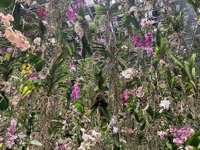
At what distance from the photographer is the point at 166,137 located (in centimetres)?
267

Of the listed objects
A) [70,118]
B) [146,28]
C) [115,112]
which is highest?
[146,28]

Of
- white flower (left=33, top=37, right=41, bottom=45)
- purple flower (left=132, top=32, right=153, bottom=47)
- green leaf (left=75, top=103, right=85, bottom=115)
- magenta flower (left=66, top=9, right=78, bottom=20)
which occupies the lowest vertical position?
green leaf (left=75, top=103, right=85, bottom=115)

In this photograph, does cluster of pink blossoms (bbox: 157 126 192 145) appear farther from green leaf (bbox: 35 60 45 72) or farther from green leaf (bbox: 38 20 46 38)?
green leaf (bbox: 38 20 46 38)

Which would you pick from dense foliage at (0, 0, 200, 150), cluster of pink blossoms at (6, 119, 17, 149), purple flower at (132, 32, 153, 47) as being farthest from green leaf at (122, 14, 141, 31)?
cluster of pink blossoms at (6, 119, 17, 149)

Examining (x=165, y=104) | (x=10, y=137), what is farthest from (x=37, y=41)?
(x=165, y=104)

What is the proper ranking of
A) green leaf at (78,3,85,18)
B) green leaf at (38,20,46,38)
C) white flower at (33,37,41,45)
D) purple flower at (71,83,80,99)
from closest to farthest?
1. green leaf at (38,20,46,38)
2. purple flower at (71,83,80,99)
3. white flower at (33,37,41,45)
4. green leaf at (78,3,85,18)

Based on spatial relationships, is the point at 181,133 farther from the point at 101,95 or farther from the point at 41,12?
the point at 41,12

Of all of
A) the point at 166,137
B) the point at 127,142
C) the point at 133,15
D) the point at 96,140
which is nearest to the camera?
the point at 96,140

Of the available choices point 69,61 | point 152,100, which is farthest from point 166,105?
point 69,61

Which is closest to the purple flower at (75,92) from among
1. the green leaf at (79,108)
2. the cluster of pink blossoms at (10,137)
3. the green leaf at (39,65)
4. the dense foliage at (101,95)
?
the dense foliage at (101,95)

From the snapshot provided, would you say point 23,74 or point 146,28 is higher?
point 146,28

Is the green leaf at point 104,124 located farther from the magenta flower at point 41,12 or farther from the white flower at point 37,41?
the magenta flower at point 41,12

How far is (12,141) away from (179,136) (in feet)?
4.03

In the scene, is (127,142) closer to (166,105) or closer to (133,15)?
(166,105)
